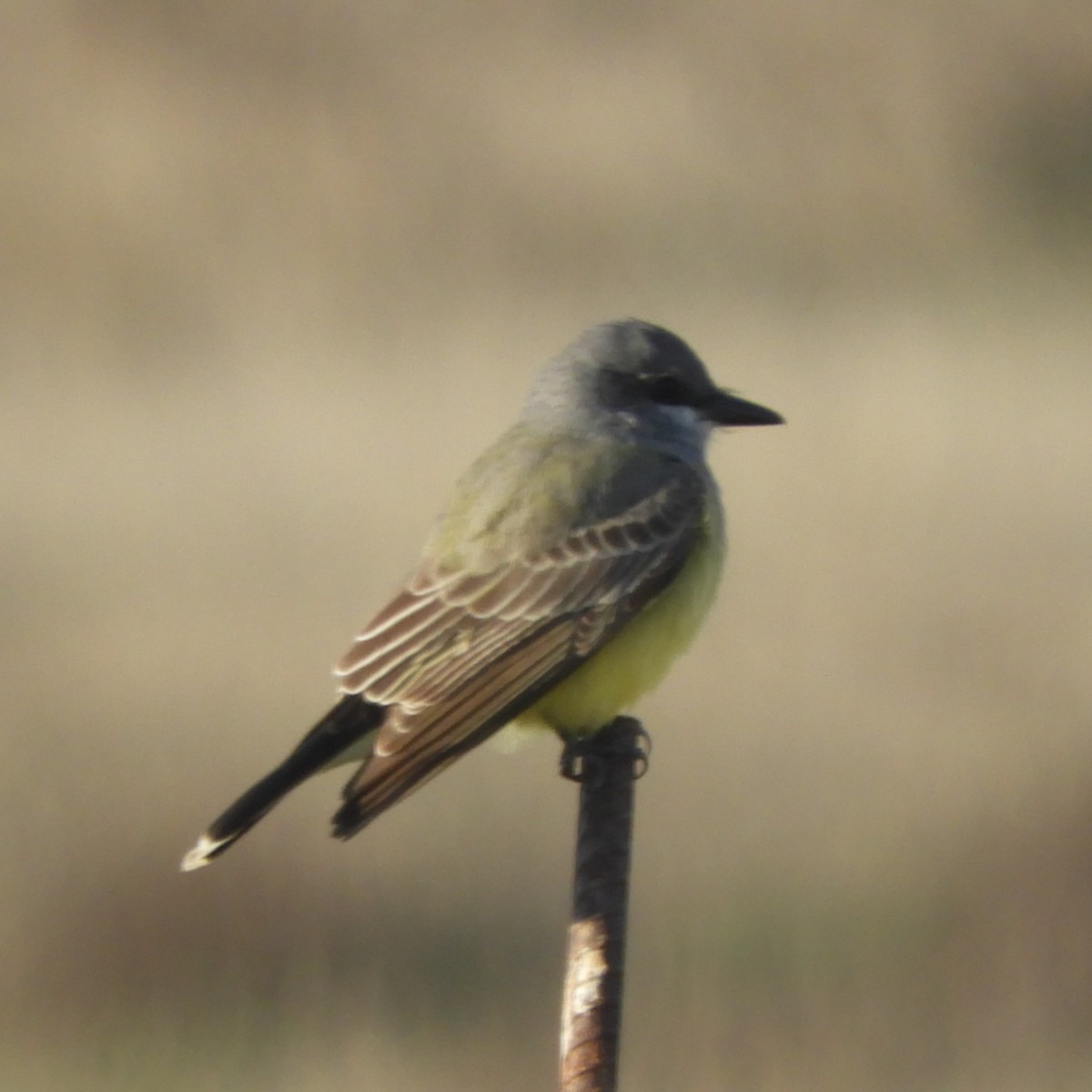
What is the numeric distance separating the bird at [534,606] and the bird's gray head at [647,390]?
18 millimetres

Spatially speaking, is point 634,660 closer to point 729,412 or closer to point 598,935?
point 729,412

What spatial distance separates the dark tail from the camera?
12.9 ft

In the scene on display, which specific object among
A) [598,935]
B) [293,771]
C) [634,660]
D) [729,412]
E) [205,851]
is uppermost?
[729,412]

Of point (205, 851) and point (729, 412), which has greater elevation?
point (729, 412)

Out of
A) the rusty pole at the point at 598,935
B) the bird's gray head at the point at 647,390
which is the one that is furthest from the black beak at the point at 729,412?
the rusty pole at the point at 598,935

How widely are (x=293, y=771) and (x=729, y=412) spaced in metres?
1.44

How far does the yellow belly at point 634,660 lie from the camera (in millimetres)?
4484

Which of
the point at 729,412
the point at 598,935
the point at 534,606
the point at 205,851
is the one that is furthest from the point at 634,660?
the point at 598,935

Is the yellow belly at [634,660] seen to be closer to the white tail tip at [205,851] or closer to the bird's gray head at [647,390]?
the bird's gray head at [647,390]

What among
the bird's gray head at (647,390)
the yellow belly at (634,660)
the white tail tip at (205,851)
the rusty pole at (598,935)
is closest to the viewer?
the rusty pole at (598,935)

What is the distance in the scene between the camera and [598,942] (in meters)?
3.16

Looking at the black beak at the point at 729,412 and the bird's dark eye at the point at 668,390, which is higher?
the bird's dark eye at the point at 668,390

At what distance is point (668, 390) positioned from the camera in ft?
16.7

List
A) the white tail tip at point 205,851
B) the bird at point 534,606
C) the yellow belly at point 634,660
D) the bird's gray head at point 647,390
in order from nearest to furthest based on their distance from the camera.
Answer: the white tail tip at point 205,851, the bird at point 534,606, the yellow belly at point 634,660, the bird's gray head at point 647,390
